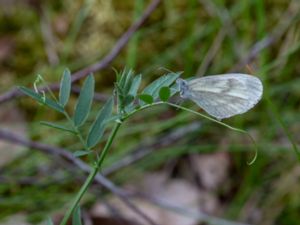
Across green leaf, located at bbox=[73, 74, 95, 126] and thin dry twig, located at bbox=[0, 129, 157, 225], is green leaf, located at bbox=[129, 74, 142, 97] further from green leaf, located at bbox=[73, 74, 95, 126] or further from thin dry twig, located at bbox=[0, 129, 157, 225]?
thin dry twig, located at bbox=[0, 129, 157, 225]

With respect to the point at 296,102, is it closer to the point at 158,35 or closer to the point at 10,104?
the point at 158,35

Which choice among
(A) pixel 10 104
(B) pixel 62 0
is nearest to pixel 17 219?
(A) pixel 10 104

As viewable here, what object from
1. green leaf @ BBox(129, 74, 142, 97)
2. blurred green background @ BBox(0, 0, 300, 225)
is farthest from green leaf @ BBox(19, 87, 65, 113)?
blurred green background @ BBox(0, 0, 300, 225)

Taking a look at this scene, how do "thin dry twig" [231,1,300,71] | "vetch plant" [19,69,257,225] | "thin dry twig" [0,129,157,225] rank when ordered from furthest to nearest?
1. "thin dry twig" [231,1,300,71]
2. "thin dry twig" [0,129,157,225]
3. "vetch plant" [19,69,257,225]

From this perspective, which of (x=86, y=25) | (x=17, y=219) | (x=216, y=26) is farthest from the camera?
(x=86, y=25)

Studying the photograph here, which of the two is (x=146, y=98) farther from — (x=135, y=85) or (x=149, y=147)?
(x=149, y=147)

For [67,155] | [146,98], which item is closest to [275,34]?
[67,155]
